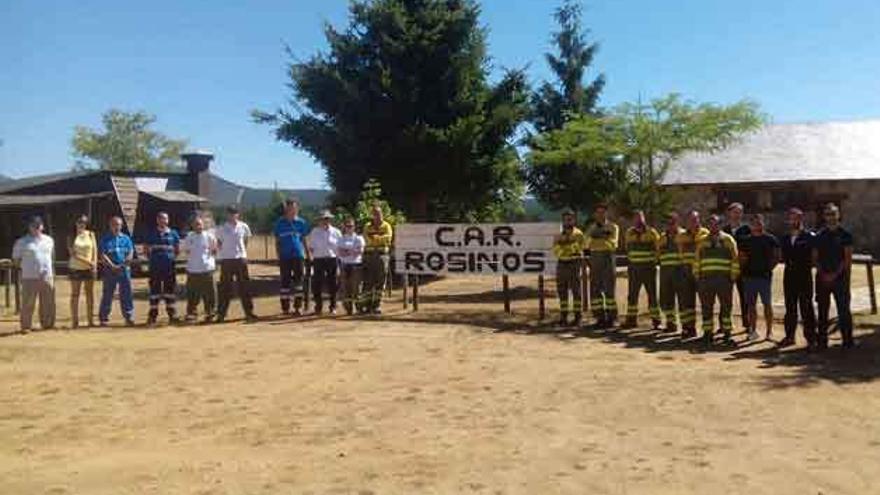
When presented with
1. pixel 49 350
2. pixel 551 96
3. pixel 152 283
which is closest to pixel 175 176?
pixel 551 96

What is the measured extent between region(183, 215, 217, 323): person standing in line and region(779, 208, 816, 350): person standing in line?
8683 mm

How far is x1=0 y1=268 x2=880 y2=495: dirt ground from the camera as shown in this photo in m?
5.49

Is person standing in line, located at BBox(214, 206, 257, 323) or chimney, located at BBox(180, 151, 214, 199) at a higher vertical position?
chimney, located at BBox(180, 151, 214, 199)

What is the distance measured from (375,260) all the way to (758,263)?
612 cm

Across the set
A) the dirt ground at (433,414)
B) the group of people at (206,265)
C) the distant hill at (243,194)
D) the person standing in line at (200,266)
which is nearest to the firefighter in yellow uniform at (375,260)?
the group of people at (206,265)

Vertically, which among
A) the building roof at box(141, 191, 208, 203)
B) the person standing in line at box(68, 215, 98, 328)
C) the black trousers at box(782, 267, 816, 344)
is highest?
the building roof at box(141, 191, 208, 203)

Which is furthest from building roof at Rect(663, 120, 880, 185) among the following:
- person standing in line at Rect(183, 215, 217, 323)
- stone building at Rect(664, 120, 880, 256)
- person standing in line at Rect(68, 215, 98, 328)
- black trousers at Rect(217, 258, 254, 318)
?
person standing in line at Rect(68, 215, 98, 328)

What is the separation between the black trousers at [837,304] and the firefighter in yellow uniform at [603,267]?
119 inches

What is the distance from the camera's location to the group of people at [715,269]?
1009cm

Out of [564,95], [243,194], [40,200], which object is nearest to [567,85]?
[564,95]

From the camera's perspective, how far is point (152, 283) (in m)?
13.6

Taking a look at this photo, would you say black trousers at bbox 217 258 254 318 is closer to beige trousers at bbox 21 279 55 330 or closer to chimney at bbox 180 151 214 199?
beige trousers at bbox 21 279 55 330

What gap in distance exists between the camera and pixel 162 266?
13.5 meters

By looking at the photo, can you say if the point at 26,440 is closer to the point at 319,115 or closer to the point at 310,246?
the point at 310,246
